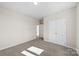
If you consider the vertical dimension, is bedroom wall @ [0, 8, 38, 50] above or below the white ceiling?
below

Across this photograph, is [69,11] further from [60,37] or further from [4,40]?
[4,40]

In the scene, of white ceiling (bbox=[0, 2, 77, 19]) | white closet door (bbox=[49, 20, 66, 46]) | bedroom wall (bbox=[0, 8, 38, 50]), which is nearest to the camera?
white ceiling (bbox=[0, 2, 77, 19])

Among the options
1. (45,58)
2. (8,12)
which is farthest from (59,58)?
(8,12)

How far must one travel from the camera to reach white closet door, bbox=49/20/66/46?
3290 millimetres

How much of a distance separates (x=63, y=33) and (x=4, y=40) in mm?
3426

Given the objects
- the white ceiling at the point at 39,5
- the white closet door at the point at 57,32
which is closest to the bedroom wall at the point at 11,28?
the white ceiling at the point at 39,5

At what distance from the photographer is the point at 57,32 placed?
12.2 ft

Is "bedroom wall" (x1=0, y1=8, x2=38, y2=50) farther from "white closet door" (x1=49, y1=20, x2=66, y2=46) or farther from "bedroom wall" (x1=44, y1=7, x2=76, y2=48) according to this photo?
"bedroom wall" (x1=44, y1=7, x2=76, y2=48)

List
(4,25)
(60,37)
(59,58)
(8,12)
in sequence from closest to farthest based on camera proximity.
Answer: (59,58), (4,25), (8,12), (60,37)

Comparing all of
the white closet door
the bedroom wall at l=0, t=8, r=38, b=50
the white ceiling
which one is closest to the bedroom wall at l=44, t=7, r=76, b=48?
the white closet door

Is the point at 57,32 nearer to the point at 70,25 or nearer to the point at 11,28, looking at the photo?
the point at 70,25

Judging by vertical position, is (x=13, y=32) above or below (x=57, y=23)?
below

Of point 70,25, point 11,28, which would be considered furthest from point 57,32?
point 11,28

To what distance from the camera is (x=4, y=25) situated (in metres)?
2.74
